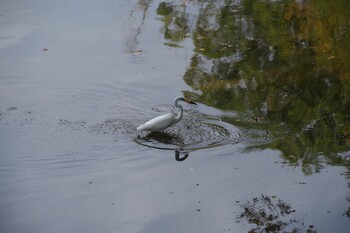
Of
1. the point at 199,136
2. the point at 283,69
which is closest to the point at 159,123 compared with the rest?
the point at 199,136

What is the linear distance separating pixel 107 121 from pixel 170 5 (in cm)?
640

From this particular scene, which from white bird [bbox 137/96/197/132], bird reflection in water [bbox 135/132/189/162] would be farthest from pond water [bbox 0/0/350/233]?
white bird [bbox 137/96/197/132]

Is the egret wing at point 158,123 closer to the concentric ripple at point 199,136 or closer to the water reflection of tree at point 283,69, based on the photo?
the concentric ripple at point 199,136

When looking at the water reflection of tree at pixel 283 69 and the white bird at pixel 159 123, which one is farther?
the water reflection of tree at pixel 283 69

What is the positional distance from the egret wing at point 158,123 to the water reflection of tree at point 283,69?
1.01 meters

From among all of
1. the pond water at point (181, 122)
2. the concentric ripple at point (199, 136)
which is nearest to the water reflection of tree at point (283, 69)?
the pond water at point (181, 122)

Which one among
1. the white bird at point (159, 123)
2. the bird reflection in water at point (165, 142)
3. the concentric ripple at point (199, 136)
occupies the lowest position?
the bird reflection in water at point (165, 142)

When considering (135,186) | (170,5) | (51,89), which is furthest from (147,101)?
(170,5)

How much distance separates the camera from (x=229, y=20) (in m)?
13.8

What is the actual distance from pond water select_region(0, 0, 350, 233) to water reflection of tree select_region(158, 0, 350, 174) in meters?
0.03

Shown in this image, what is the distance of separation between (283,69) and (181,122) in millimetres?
2610

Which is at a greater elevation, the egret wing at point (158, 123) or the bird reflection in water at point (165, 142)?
the egret wing at point (158, 123)

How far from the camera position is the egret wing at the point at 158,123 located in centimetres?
870

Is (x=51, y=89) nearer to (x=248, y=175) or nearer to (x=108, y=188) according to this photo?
(x=108, y=188)
